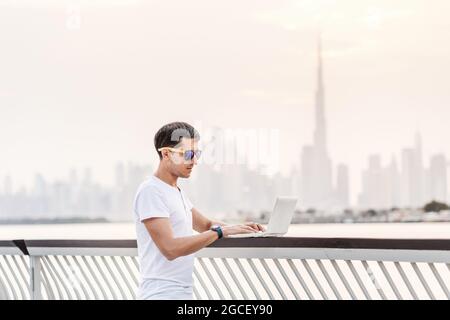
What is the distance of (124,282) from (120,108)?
39825 millimetres

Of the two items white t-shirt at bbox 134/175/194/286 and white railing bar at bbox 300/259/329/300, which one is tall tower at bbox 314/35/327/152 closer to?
white railing bar at bbox 300/259/329/300

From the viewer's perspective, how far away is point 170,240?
3818mm

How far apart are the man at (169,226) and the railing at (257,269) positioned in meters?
0.82

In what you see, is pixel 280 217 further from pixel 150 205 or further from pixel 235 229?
pixel 150 205

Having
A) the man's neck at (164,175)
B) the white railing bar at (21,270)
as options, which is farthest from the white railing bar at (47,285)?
the man's neck at (164,175)

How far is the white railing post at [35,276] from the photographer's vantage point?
607 centimetres

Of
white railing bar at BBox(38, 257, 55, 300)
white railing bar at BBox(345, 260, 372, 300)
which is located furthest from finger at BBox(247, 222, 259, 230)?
white railing bar at BBox(38, 257, 55, 300)

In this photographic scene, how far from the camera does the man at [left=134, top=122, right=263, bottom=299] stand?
383 cm

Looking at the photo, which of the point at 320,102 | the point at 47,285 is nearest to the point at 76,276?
the point at 47,285

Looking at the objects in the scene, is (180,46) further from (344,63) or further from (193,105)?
(344,63)

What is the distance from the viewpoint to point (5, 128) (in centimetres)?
4541

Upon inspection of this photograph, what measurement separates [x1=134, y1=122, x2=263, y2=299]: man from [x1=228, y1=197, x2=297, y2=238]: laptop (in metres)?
0.30

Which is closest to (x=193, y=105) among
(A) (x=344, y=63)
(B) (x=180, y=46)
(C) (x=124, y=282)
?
(B) (x=180, y=46)

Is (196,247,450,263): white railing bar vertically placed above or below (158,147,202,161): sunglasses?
below
